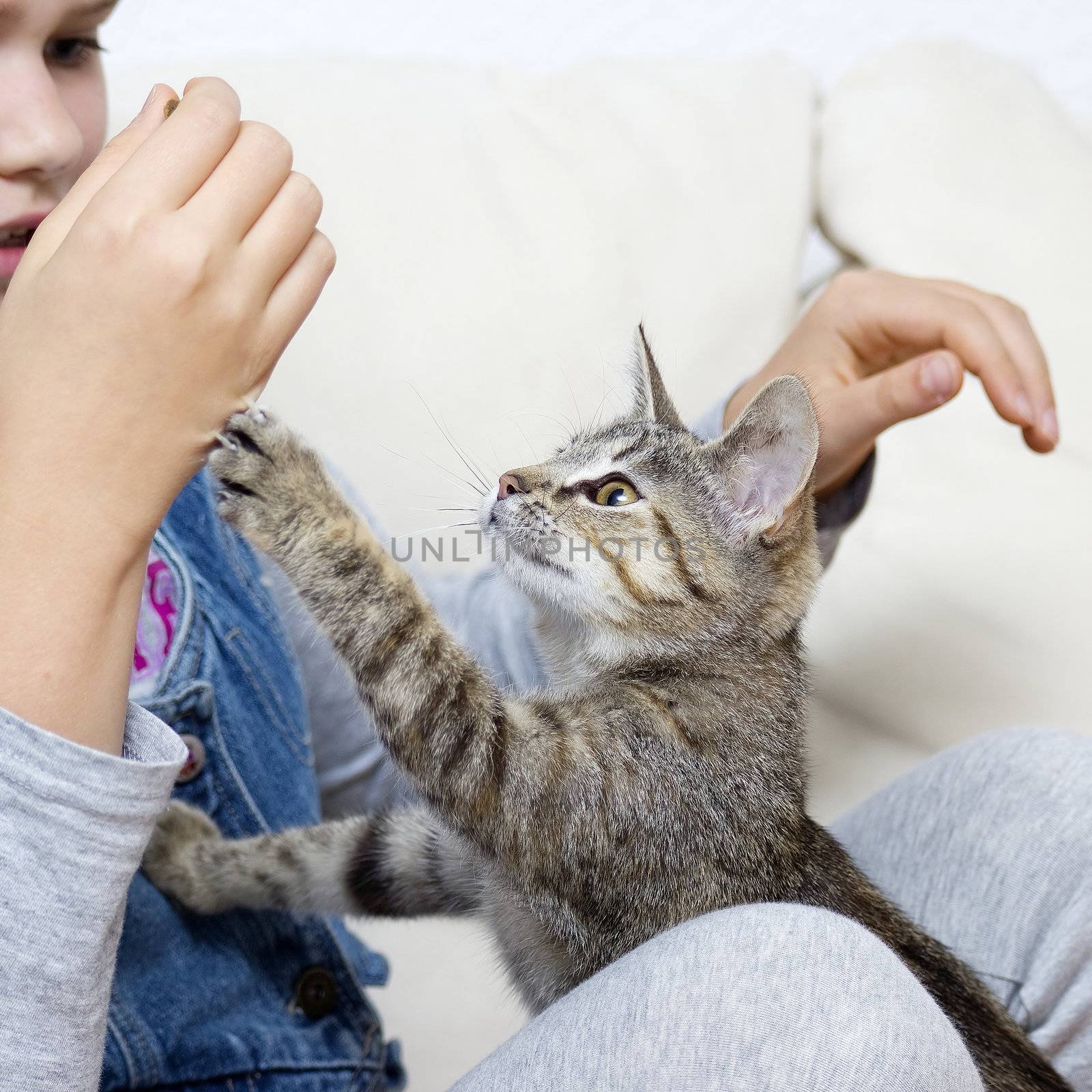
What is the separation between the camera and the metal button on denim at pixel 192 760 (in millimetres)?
917

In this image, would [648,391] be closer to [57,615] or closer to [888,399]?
[888,399]

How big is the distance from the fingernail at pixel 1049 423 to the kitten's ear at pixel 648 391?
1.12 feet

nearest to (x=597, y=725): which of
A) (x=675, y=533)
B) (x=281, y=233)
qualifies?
(x=675, y=533)

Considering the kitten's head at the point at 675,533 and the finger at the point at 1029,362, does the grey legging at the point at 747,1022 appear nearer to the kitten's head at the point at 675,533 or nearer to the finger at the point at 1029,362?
the kitten's head at the point at 675,533

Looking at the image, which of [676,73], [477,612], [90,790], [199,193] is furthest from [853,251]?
[90,790]

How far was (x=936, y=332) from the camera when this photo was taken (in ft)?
3.53

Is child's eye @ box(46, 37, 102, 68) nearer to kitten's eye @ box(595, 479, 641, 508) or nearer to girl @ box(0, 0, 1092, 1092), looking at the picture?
girl @ box(0, 0, 1092, 1092)

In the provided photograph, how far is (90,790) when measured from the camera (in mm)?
565

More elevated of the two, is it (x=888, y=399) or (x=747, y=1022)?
(x=888, y=399)

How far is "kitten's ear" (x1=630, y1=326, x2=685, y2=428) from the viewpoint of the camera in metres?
0.94

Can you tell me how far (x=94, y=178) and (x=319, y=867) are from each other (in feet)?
1.94

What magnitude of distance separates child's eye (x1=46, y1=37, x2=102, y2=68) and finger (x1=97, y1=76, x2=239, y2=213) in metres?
0.26

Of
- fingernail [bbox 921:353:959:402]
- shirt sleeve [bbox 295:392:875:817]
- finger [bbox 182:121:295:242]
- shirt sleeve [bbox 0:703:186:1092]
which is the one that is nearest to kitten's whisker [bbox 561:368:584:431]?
shirt sleeve [bbox 295:392:875:817]

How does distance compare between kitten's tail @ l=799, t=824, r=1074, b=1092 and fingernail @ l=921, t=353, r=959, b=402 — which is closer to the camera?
kitten's tail @ l=799, t=824, r=1074, b=1092
